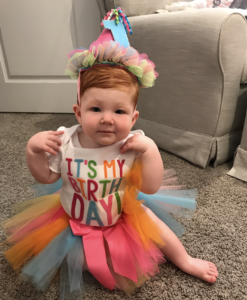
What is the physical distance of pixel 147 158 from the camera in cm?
52

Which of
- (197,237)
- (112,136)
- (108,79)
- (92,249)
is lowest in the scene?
(197,237)

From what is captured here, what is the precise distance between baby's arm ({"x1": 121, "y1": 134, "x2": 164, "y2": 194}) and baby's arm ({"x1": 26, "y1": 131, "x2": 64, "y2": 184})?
0.47ft

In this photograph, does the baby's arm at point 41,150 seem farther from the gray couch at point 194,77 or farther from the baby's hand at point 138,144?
the gray couch at point 194,77

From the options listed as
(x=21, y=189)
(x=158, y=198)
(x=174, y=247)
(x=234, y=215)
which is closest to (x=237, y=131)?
(x=234, y=215)

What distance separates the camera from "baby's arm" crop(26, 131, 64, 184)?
0.50m

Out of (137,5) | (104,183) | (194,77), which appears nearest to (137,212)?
(104,183)

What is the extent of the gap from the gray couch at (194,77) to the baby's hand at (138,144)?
0.48 meters

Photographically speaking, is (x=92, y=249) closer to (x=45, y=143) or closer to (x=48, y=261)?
(x=48, y=261)

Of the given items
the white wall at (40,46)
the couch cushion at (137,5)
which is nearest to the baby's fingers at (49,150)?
the couch cushion at (137,5)

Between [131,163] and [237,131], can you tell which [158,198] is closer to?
[131,163]

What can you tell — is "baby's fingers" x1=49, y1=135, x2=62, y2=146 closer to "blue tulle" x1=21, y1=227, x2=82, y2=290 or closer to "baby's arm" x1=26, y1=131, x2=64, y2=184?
"baby's arm" x1=26, y1=131, x2=64, y2=184

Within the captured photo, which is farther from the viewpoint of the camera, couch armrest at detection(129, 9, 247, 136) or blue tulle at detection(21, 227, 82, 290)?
couch armrest at detection(129, 9, 247, 136)

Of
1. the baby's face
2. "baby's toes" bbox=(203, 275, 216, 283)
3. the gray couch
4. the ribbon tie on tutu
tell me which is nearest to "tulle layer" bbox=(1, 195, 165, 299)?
the ribbon tie on tutu

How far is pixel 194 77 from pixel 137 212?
1.86 ft
